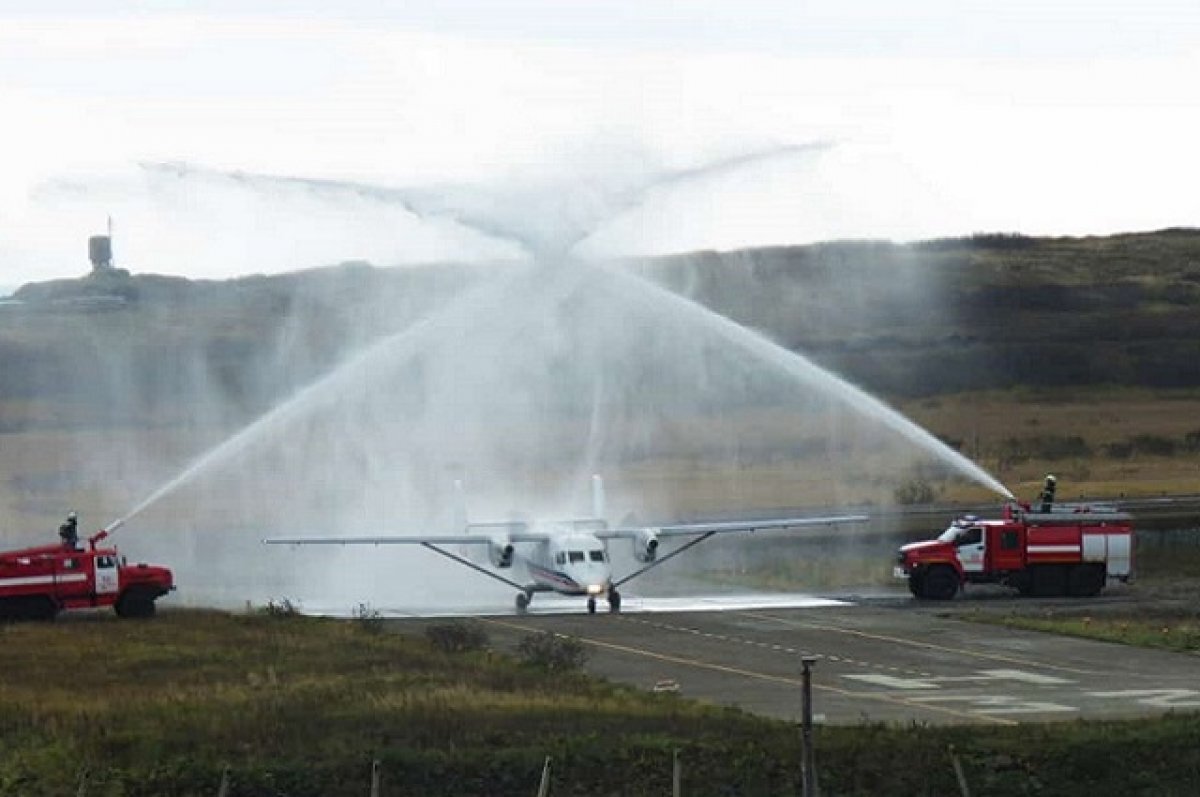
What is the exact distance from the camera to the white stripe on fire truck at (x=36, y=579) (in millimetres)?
71312

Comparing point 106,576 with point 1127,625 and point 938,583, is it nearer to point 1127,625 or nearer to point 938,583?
point 938,583

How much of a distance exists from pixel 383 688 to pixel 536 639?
1289 cm

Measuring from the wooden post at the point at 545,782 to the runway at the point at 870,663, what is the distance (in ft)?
34.8

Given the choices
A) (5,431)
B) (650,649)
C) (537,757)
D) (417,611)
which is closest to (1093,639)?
(650,649)

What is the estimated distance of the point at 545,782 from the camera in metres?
38.1

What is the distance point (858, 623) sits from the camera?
71.7m

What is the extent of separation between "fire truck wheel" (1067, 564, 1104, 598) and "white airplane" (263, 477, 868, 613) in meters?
7.11

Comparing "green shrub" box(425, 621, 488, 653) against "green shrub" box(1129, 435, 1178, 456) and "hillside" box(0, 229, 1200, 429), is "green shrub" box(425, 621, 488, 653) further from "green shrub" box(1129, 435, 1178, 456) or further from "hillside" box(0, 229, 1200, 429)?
"green shrub" box(1129, 435, 1178, 456)

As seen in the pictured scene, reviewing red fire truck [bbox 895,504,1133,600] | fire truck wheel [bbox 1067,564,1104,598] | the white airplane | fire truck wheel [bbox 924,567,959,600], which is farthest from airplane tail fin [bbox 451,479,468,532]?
fire truck wheel [bbox 1067,564,1104,598]

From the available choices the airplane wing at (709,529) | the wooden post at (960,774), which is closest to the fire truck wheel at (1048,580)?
the airplane wing at (709,529)

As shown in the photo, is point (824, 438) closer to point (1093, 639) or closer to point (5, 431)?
point (5, 431)

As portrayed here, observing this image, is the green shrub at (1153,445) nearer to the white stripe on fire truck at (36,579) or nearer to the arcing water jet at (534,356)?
the arcing water jet at (534,356)

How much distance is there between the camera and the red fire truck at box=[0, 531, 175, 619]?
235ft

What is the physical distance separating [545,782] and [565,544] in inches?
1615
